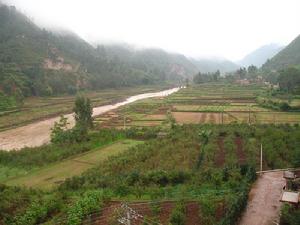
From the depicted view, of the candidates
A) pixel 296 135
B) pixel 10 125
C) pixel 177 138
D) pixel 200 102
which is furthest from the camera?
pixel 200 102

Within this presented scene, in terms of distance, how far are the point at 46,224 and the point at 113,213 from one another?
3195 millimetres

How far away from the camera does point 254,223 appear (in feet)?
53.6

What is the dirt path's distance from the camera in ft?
54.8

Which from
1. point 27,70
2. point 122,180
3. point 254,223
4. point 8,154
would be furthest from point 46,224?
point 27,70

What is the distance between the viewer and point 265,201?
18672 mm

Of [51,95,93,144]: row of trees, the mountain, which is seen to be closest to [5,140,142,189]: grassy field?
[51,95,93,144]: row of trees

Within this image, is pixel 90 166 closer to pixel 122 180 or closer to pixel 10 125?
pixel 122 180

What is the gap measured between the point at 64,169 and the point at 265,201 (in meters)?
16.5

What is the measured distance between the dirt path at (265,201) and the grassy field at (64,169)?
13.5 metres

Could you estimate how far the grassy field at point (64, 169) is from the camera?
87.4 ft

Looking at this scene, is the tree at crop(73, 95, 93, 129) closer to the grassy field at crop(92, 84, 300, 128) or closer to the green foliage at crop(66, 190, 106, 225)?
the grassy field at crop(92, 84, 300, 128)

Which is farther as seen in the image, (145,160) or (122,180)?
(145,160)

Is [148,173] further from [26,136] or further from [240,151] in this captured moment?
[26,136]

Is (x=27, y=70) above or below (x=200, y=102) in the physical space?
above
